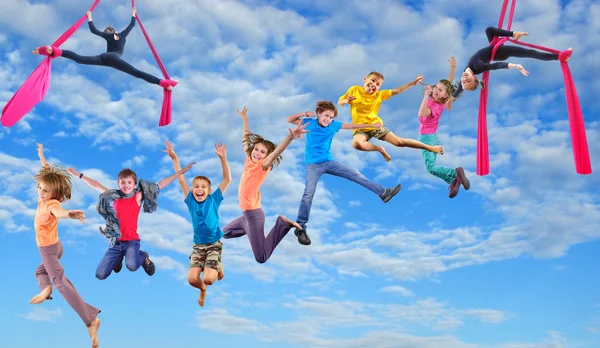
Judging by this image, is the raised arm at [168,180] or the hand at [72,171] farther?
the hand at [72,171]

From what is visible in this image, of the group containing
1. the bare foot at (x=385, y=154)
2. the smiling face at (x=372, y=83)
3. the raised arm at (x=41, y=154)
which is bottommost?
the raised arm at (x=41, y=154)

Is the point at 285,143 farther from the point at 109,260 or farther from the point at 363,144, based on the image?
the point at 109,260

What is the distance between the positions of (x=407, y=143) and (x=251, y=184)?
3.08 m

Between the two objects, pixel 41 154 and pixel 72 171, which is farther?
pixel 41 154

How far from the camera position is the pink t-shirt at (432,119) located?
513 inches

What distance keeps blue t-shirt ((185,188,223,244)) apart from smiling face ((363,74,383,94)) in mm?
3320

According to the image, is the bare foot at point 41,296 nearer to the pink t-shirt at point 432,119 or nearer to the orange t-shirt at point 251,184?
the orange t-shirt at point 251,184

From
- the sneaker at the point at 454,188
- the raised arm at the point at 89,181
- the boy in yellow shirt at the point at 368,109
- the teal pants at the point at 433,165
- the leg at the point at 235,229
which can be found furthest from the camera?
the teal pants at the point at 433,165

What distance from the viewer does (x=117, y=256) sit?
1164cm

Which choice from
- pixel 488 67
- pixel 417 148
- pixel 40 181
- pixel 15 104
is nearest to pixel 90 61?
pixel 15 104

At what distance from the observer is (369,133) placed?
12688 millimetres

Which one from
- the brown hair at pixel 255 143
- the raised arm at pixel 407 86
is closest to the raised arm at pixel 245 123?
the brown hair at pixel 255 143

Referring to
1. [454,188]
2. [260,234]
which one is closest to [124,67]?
[260,234]

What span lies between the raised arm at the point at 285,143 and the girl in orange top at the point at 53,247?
3.51 metres
